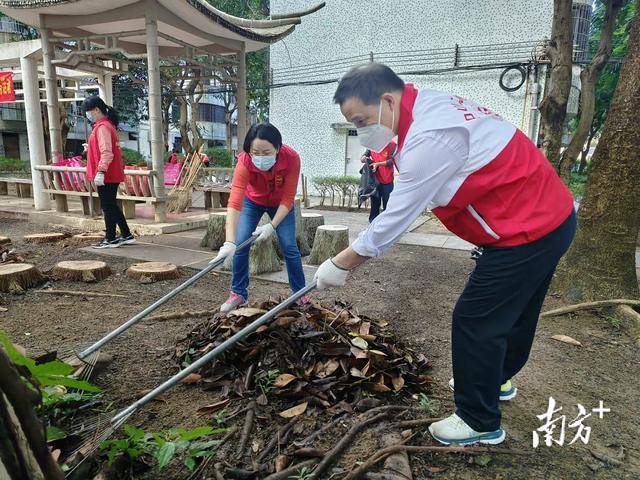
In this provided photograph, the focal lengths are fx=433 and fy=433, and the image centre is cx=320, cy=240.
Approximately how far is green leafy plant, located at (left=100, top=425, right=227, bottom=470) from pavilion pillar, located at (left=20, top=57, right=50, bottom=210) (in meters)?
7.86

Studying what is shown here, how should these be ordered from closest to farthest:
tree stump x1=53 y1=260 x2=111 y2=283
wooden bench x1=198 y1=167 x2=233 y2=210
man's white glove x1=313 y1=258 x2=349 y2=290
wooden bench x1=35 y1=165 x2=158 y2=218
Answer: man's white glove x1=313 y1=258 x2=349 y2=290, tree stump x1=53 y1=260 x2=111 y2=283, wooden bench x1=35 y1=165 x2=158 y2=218, wooden bench x1=198 y1=167 x2=233 y2=210

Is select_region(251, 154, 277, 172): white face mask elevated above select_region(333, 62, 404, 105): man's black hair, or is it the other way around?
select_region(333, 62, 404, 105): man's black hair

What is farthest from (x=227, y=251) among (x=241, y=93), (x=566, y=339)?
(x=241, y=93)

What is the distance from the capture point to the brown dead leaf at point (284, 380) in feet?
7.23

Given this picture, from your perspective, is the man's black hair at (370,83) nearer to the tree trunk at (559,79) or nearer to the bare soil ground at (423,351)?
the bare soil ground at (423,351)

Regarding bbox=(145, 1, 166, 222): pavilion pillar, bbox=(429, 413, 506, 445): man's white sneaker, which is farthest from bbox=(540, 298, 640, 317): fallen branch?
bbox=(145, 1, 166, 222): pavilion pillar

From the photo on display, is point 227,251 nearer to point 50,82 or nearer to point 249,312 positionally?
point 249,312

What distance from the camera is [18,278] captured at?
3.99 meters

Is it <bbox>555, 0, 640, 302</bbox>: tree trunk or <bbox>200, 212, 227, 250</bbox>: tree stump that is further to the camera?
<bbox>200, 212, 227, 250</bbox>: tree stump

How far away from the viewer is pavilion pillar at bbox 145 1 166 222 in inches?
254

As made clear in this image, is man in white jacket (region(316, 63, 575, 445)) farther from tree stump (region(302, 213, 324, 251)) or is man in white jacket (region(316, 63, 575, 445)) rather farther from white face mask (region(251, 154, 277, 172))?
tree stump (region(302, 213, 324, 251))

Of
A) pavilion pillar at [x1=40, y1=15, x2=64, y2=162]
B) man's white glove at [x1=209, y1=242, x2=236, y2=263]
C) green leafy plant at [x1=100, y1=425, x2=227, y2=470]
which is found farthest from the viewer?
pavilion pillar at [x1=40, y1=15, x2=64, y2=162]

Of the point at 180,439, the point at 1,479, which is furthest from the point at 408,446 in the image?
the point at 1,479

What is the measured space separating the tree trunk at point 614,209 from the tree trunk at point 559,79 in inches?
53.5
